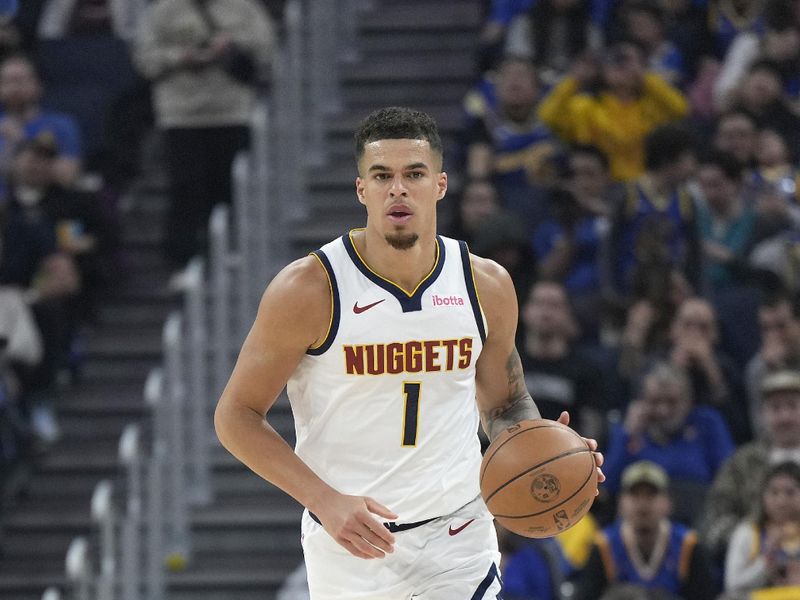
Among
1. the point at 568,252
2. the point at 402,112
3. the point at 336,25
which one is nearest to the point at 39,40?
the point at 336,25

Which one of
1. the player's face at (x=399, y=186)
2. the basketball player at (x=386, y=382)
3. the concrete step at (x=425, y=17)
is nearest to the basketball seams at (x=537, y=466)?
the basketball player at (x=386, y=382)

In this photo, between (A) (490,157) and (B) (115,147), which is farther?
(B) (115,147)

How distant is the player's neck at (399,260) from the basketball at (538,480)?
23.8 inches

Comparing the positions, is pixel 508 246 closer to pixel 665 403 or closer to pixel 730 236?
pixel 665 403

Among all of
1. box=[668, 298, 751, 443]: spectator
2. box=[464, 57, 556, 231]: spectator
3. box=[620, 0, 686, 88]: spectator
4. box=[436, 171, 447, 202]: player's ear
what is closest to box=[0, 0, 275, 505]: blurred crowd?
box=[464, 57, 556, 231]: spectator

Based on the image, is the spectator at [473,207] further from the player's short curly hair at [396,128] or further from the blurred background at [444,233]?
the player's short curly hair at [396,128]

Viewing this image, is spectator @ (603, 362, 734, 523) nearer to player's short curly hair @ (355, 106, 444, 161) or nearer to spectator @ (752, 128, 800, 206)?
spectator @ (752, 128, 800, 206)

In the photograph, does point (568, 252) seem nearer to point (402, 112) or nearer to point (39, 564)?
point (39, 564)

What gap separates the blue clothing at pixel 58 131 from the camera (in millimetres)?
12461

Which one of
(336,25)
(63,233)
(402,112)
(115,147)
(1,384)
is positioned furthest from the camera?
(336,25)

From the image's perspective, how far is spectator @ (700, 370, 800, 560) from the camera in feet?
31.7

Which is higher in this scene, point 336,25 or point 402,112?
point 402,112

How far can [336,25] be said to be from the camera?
46.5 ft

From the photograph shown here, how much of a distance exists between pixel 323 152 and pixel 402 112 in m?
7.78
